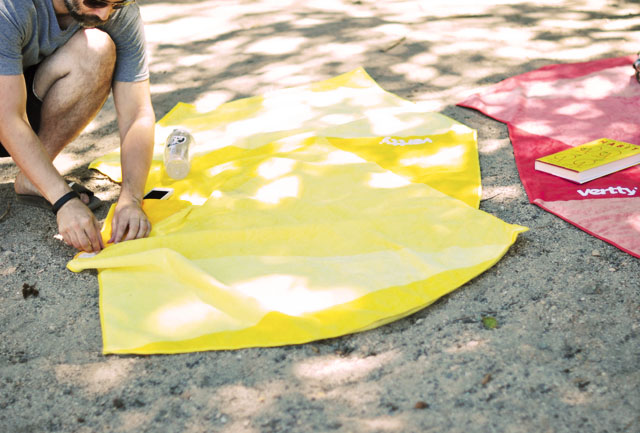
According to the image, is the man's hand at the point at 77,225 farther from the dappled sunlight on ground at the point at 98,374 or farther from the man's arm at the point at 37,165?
the dappled sunlight on ground at the point at 98,374

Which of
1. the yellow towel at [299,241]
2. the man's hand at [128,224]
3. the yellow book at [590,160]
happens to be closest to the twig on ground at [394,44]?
the yellow towel at [299,241]

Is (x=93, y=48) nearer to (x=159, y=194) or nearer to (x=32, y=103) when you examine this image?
(x=32, y=103)

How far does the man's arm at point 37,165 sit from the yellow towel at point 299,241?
81 mm

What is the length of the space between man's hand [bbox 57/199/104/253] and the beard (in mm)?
569

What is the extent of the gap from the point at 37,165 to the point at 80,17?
1.56ft

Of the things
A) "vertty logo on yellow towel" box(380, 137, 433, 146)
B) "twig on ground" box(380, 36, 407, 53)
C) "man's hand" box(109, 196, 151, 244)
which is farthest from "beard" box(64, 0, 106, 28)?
"twig on ground" box(380, 36, 407, 53)

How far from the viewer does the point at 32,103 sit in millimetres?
2107

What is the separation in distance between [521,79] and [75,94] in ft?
6.87

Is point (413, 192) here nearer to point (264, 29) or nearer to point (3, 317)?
point (3, 317)

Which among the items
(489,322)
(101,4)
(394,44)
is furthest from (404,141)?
(394,44)

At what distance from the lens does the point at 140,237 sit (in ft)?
6.21

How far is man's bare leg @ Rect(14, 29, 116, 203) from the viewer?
80.5 inches

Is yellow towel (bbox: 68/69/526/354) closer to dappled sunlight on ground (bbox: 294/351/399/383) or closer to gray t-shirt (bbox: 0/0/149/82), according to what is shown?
dappled sunlight on ground (bbox: 294/351/399/383)

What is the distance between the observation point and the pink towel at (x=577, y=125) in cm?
193
